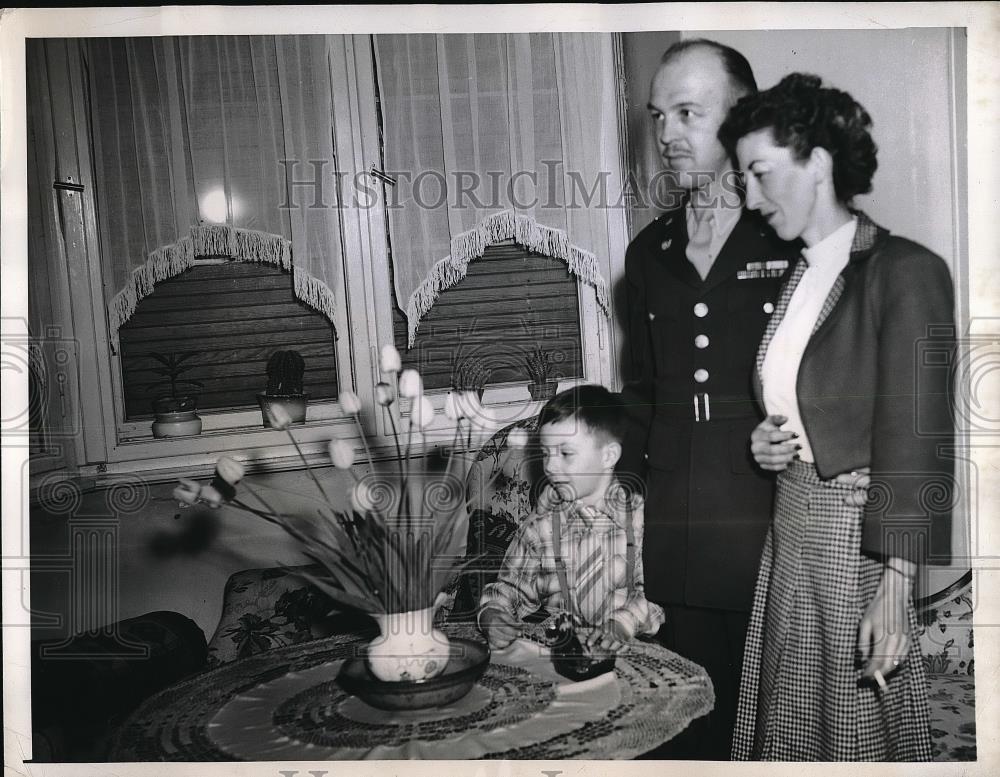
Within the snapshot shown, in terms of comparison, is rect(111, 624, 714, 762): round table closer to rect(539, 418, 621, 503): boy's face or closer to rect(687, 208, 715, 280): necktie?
rect(539, 418, 621, 503): boy's face

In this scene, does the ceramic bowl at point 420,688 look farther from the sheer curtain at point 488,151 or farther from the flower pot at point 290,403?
the sheer curtain at point 488,151

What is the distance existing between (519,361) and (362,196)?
0.48 meters

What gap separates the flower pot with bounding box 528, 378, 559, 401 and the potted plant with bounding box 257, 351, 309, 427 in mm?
482

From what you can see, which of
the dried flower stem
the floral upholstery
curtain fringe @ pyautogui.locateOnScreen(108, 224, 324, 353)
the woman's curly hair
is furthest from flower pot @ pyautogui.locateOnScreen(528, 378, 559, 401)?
the floral upholstery

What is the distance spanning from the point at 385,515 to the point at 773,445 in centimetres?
82

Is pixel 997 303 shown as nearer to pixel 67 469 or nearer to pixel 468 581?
pixel 468 581

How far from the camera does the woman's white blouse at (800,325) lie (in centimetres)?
175

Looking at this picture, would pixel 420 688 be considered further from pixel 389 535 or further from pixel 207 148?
pixel 207 148

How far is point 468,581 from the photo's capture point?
1.83 metres

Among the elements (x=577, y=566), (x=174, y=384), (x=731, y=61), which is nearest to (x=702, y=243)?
(x=731, y=61)

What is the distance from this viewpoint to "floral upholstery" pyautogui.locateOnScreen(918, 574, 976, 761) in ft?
5.90

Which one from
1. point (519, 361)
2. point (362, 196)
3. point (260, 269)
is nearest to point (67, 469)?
point (260, 269)

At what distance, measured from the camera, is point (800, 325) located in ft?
5.78

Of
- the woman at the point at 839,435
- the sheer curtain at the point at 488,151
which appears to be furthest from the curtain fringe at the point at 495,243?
the woman at the point at 839,435
